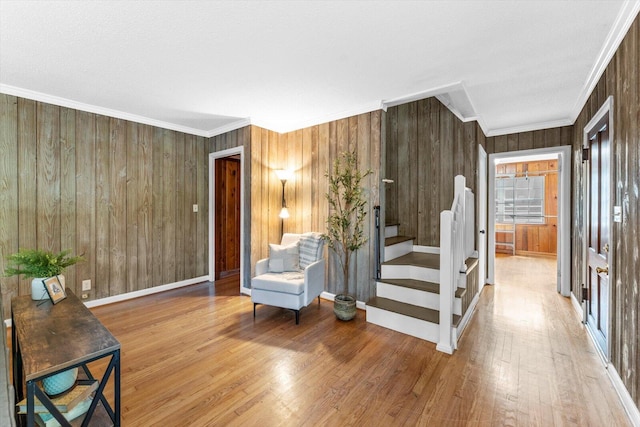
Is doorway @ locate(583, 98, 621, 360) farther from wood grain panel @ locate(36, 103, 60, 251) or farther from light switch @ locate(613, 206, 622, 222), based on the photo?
wood grain panel @ locate(36, 103, 60, 251)

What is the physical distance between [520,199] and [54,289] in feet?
29.9

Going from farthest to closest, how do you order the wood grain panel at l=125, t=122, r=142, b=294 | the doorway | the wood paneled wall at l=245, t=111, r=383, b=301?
the wood grain panel at l=125, t=122, r=142, b=294 < the wood paneled wall at l=245, t=111, r=383, b=301 < the doorway

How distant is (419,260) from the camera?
3480mm

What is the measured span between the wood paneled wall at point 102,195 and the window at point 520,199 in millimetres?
7599

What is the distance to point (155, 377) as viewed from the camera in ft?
6.86

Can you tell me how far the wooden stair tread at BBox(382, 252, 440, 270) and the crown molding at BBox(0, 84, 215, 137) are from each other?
3596mm

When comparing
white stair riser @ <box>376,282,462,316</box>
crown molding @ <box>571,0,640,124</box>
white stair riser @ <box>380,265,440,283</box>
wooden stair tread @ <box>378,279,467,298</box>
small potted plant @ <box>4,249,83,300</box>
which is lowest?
white stair riser @ <box>376,282,462,316</box>

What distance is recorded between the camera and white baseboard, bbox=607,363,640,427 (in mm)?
1640

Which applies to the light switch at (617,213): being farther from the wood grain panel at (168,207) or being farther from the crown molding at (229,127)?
the wood grain panel at (168,207)

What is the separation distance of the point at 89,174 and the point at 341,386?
3.73m

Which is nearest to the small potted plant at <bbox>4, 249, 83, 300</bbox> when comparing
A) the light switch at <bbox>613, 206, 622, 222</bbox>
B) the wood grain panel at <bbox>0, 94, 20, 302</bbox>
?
the wood grain panel at <bbox>0, 94, 20, 302</bbox>

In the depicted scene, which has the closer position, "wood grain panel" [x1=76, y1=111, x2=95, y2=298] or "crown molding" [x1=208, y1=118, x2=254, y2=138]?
"wood grain panel" [x1=76, y1=111, x2=95, y2=298]

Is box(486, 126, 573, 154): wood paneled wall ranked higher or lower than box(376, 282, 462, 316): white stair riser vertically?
higher

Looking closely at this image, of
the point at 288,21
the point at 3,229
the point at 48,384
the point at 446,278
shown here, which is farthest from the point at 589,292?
the point at 3,229
